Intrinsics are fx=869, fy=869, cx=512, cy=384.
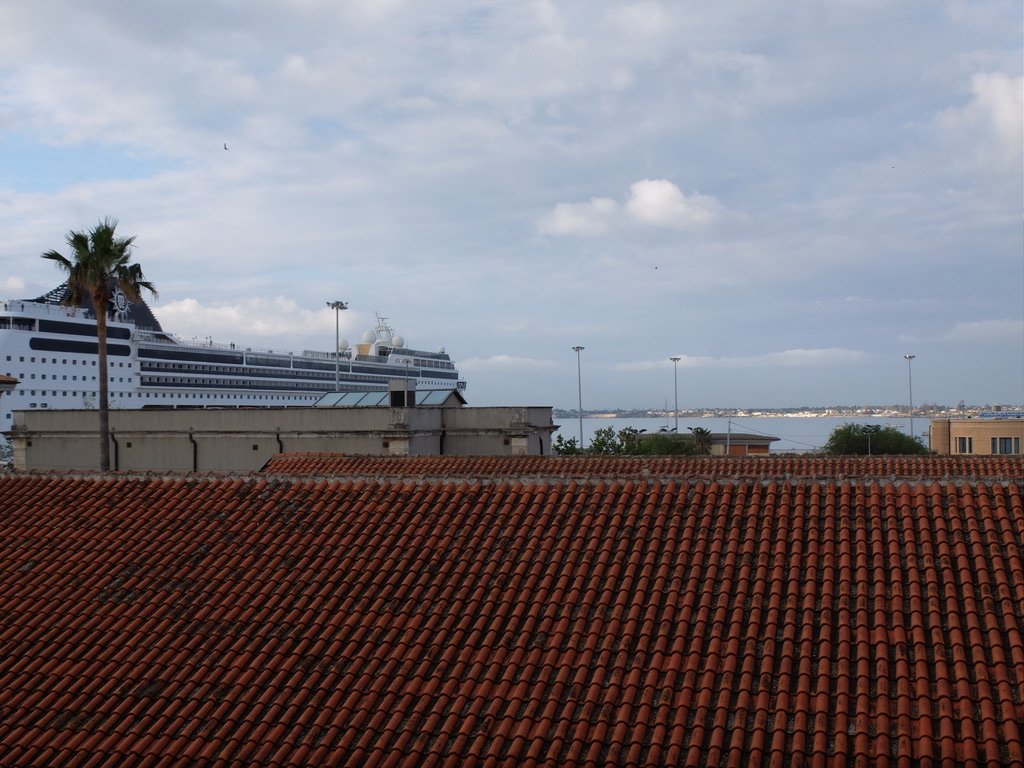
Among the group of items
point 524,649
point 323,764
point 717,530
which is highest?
point 717,530

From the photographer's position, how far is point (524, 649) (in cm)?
735

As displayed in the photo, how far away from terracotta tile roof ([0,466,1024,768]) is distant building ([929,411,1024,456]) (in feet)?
136

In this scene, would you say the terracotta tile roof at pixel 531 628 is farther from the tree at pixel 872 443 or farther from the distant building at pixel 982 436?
the tree at pixel 872 443

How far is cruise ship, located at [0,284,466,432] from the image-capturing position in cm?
7038

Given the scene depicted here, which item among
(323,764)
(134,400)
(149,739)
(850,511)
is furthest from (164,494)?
(134,400)

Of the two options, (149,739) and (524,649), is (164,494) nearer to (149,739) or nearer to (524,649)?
(149,739)

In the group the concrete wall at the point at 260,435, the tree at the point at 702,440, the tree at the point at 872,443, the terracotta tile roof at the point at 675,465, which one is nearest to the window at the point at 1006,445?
the tree at the point at 872,443

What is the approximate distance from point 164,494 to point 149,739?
4958 mm

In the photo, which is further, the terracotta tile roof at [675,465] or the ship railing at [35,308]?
the ship railing at [35,308]

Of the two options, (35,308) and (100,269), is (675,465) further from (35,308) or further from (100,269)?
(35,308)

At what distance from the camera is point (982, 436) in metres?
49.1

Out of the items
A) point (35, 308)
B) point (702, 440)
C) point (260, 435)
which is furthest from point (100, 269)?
point (35, 308)

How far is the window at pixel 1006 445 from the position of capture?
47219 mm

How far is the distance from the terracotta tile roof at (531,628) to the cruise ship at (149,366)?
48413 mm
